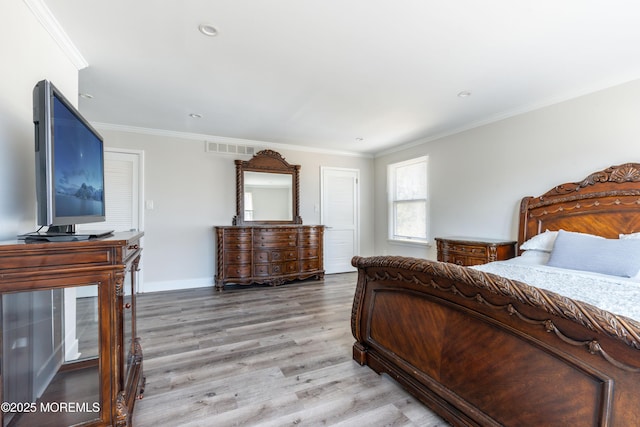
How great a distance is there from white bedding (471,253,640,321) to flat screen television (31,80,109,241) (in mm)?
2634

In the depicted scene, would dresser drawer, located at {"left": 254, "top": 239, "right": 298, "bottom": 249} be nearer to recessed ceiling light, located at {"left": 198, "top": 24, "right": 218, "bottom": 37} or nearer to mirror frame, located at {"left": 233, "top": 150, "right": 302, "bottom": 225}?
mirror frame, located at {"left": 233, "top": 150, "right": 302, "bottom": 225}

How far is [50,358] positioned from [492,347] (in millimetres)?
2108

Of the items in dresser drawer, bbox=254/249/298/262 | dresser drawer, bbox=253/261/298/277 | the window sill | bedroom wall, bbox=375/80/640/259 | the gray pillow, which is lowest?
dresser drawer, bbox=253/261/298/277

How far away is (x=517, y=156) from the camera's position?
11.5 feet

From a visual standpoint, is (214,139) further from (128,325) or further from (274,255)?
(128,325)

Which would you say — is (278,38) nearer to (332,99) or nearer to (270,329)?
(332,99)

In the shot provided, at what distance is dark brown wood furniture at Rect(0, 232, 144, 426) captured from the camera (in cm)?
110

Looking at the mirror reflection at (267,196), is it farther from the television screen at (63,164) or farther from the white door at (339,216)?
the television screen at (63,164)

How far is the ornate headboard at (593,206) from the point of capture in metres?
2.58

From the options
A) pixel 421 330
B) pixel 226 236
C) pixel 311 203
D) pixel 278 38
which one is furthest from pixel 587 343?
pixel 311 203

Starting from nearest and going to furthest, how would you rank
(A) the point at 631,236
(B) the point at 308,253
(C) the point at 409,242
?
(A) the point at 631,236, (B) the point at 308,253, (C) the point at 409,242

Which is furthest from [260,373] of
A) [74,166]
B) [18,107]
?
[18,107]

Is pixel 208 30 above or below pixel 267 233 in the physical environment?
above

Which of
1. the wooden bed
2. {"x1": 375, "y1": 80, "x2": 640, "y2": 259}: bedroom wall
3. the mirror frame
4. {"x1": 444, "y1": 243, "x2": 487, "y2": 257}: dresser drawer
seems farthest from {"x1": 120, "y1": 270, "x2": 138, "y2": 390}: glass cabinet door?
{"x1": 375, "y1": 80, "x2": 640, "y2": 259}: bedroom wall
